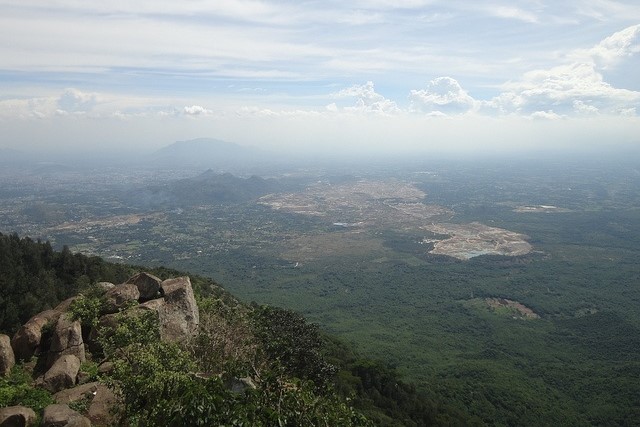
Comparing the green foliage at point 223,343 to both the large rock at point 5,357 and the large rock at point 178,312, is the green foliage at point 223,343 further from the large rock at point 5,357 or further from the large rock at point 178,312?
the large rock at point 5,357

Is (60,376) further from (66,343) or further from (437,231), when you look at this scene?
(437,231)

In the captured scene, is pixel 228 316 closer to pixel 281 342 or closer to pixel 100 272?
pixel 281 342

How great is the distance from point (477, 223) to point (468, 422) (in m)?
139

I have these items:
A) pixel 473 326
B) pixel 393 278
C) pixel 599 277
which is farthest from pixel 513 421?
pixel 599 277

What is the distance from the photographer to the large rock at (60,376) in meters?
17.8

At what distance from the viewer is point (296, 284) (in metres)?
105

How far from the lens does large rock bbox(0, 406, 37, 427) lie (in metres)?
13.7

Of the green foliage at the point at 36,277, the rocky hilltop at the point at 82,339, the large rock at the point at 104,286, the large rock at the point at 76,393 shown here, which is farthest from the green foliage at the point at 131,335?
A: the green foliage at the point at 36,277

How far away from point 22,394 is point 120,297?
7.90m

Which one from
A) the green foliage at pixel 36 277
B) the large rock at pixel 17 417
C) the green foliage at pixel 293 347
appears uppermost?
the large rock at pixel 17 417

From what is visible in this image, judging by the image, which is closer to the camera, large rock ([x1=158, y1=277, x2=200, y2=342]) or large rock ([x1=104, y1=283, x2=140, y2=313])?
large rock ([x1=158, y1=277, x2=200, y2=342])

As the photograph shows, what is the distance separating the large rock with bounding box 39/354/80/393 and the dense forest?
2.48ft

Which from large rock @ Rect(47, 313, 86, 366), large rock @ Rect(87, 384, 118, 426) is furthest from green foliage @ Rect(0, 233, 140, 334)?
large rock @ Rect(87, 384, 118, 426)

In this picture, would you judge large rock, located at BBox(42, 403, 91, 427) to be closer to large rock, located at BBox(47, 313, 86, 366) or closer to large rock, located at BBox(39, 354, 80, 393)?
large rock, located at BBox(39, 354, 80, 393)
